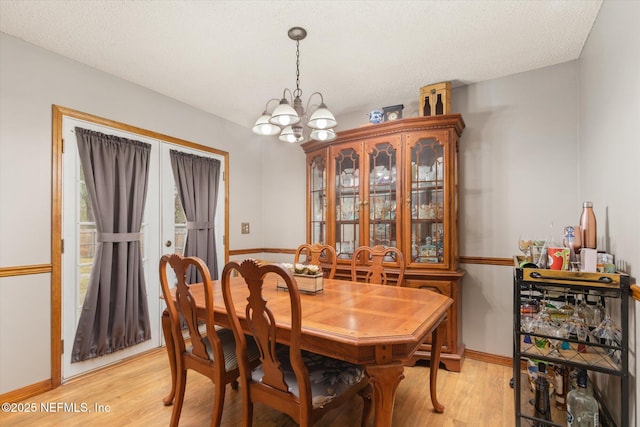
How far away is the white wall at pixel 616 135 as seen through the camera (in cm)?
145

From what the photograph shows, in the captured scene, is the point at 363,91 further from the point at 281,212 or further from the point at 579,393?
the point at 579,393

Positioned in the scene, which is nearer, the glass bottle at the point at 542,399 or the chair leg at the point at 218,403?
the chair leg at the point at 218,403

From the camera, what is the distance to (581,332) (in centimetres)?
162

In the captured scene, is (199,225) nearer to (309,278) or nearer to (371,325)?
(309,278)

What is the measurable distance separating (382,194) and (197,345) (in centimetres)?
201

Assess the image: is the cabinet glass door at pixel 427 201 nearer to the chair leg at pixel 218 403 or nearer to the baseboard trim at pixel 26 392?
the chair leg at pixel 218 403

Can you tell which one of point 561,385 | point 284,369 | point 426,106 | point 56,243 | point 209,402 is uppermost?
point 426,106

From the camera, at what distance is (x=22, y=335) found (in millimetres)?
2219

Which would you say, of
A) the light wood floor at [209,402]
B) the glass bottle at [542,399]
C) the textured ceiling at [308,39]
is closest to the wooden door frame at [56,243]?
the light wood floor at [209,402]

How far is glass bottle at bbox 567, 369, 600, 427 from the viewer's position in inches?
64.8

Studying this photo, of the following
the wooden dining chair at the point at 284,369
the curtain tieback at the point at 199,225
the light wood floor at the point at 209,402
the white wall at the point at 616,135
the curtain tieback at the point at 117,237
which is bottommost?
the light wood floor at the point at 209,402

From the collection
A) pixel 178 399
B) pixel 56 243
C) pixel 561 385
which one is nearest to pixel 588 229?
pixel 561 385

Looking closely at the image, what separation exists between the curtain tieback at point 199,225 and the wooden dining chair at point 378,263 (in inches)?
66.7

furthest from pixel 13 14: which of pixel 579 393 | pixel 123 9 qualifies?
pixel 579 393
